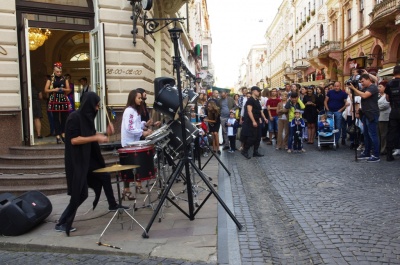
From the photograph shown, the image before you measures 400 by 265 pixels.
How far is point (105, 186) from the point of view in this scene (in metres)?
6.07

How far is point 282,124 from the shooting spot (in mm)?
12844

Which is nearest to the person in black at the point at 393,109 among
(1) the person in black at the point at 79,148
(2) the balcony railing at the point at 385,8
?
(1) the person in black at the point at 79,148

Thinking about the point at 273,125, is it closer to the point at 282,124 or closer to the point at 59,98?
Result: the point at 282,124

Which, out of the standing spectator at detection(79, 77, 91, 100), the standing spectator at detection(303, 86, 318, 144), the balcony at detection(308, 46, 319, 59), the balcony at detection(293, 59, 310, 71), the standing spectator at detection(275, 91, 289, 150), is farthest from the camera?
the balcony at detection(293, 59, 310, 71)

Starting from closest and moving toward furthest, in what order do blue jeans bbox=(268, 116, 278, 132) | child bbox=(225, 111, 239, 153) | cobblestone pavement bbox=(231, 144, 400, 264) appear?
cobblestone pavement bbox=(231, 144, 400, 264) < child bbox=(225, 111, 239, 153) < blue jeans bbox=(268, 116, 278, 132)

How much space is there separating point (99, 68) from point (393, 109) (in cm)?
697

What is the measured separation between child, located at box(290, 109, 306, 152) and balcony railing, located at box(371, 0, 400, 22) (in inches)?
495

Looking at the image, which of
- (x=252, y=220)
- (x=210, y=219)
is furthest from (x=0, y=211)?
(x=252, y=220)

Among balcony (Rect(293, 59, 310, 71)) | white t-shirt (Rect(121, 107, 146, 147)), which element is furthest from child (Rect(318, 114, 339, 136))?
balcony (Rect(293, 59, 310, 71))

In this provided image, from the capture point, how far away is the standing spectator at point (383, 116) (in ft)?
34.6

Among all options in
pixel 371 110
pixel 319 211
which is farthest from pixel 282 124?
pixel 319 211

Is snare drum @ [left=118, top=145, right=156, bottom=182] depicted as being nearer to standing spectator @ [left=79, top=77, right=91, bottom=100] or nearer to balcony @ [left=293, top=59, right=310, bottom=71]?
standing spectator @ [left=79, top=77, right=91, bottom=100]

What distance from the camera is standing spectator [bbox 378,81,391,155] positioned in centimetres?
1056

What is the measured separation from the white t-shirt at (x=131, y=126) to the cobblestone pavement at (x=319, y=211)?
2052mm
